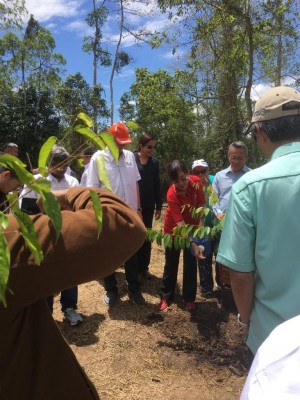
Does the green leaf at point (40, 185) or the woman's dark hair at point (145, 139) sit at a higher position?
the woman's dark hair at point (145, 139)

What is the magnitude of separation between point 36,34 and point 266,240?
22266 millimetres

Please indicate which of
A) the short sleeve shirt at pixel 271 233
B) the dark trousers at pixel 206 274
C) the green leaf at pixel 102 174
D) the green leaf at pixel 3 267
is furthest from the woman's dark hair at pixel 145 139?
the green leaf at pixel 3 267

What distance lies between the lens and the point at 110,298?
4.14 metres

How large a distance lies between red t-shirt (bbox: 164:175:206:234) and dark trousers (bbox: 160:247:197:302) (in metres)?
0.30

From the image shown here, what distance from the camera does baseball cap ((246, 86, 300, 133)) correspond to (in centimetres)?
152

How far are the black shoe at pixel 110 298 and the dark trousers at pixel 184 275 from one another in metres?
0.50

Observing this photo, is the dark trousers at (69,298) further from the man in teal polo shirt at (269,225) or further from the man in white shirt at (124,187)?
the man in teal polo shirt at (269,225)

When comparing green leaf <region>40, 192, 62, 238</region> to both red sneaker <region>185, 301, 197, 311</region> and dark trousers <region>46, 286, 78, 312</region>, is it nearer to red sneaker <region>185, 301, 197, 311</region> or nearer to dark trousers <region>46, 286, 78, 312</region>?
dark trousers <region>46, 286, 78, 312</region>

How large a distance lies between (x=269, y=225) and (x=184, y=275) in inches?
104

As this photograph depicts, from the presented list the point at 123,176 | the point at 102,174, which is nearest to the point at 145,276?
the point at 123,176

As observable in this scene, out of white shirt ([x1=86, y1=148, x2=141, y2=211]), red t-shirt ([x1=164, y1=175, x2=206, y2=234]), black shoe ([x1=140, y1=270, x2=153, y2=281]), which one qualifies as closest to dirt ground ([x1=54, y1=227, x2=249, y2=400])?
black shoe ([x1=140, y1=270, x2=153, y2=281])

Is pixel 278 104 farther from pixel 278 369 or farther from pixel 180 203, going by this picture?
pixel 180 203

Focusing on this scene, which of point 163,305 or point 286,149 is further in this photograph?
point 163,305

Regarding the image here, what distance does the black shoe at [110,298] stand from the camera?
4117 millimetres
